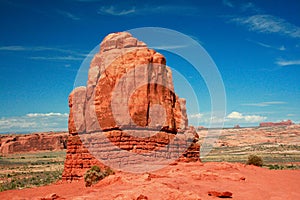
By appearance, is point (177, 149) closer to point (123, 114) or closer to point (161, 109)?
point (161, 109)

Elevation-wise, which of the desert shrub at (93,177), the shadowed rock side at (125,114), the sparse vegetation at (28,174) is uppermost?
the shadowed rock side at (125,114)

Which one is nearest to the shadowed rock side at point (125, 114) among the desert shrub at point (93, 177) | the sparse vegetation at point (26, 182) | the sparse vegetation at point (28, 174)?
the desert shrub at point (93, 177)

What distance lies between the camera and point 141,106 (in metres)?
27.4

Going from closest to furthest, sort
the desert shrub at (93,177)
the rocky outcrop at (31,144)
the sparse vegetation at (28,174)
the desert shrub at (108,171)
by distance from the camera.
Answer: the desert shrub at (93,177)
the desert shrub at (108,171)
the sparse vegetation at (28,174)
the rocky outcrop at (31,144)

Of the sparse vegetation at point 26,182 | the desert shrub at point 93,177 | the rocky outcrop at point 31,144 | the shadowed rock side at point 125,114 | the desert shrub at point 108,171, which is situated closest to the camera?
the desert shrub at point 93,177

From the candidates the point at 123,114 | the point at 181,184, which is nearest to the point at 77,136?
the point at 123,114

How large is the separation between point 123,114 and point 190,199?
47.9 ft

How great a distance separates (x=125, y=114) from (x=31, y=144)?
98.0m

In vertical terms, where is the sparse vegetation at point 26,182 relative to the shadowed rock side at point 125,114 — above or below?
below

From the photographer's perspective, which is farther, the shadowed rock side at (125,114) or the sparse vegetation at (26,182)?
the sparse vegetation at (26,182)

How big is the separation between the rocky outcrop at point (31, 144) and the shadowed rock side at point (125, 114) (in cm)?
9182

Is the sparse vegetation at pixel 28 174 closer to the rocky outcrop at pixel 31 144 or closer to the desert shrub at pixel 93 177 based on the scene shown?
the desert shrub at pixel 93 177

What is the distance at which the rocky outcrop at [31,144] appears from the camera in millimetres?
113188

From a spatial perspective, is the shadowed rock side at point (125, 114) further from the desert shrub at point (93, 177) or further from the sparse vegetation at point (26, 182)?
the sparse vegetation at point (26, 182)
